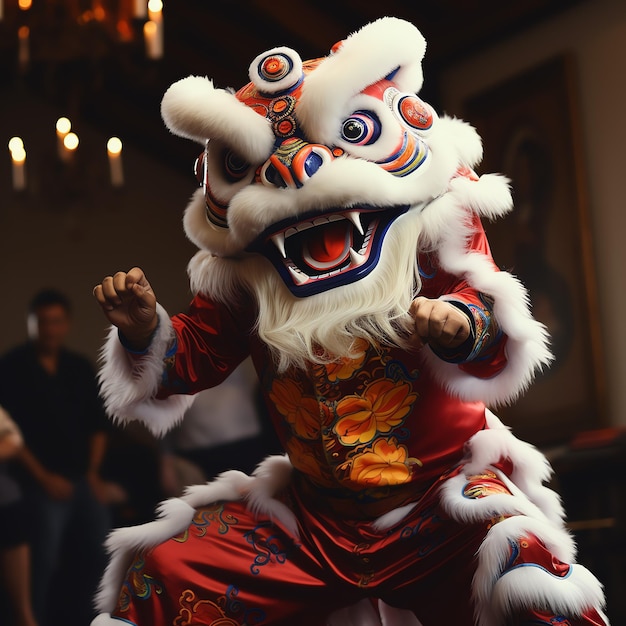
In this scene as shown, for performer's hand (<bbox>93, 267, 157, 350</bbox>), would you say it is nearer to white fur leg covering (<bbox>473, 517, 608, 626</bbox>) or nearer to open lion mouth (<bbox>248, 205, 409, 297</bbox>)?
open lion mouth (<bbox>248, 205, 409, 297</bbox>)

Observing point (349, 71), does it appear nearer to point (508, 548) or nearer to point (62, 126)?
point (508, 548)

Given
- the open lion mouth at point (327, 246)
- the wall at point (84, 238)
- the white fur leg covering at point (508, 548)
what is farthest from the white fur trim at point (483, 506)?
the wall at point (84, 238)

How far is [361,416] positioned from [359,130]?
0.42 m

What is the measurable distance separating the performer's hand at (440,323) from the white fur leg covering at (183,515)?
15.5 inches

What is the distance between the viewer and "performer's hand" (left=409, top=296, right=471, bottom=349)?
1286 mm

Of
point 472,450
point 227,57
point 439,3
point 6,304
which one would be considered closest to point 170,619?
point 472,450

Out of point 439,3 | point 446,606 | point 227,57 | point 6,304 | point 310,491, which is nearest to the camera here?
point 446,606

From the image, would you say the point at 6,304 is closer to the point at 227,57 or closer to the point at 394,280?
the point at 227,57

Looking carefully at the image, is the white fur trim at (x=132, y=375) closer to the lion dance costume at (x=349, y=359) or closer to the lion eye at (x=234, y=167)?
the lion dance costume at (x=349, y=359)

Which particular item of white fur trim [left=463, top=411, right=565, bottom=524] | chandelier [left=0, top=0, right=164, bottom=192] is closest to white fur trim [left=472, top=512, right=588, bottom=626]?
white fur trim [left=463, top=411, right=565, bottom=524]

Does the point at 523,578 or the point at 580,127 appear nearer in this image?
the point at 523,578

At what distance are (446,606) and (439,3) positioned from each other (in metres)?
3.76

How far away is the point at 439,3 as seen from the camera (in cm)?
463

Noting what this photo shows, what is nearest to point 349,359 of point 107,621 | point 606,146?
point 107,621
